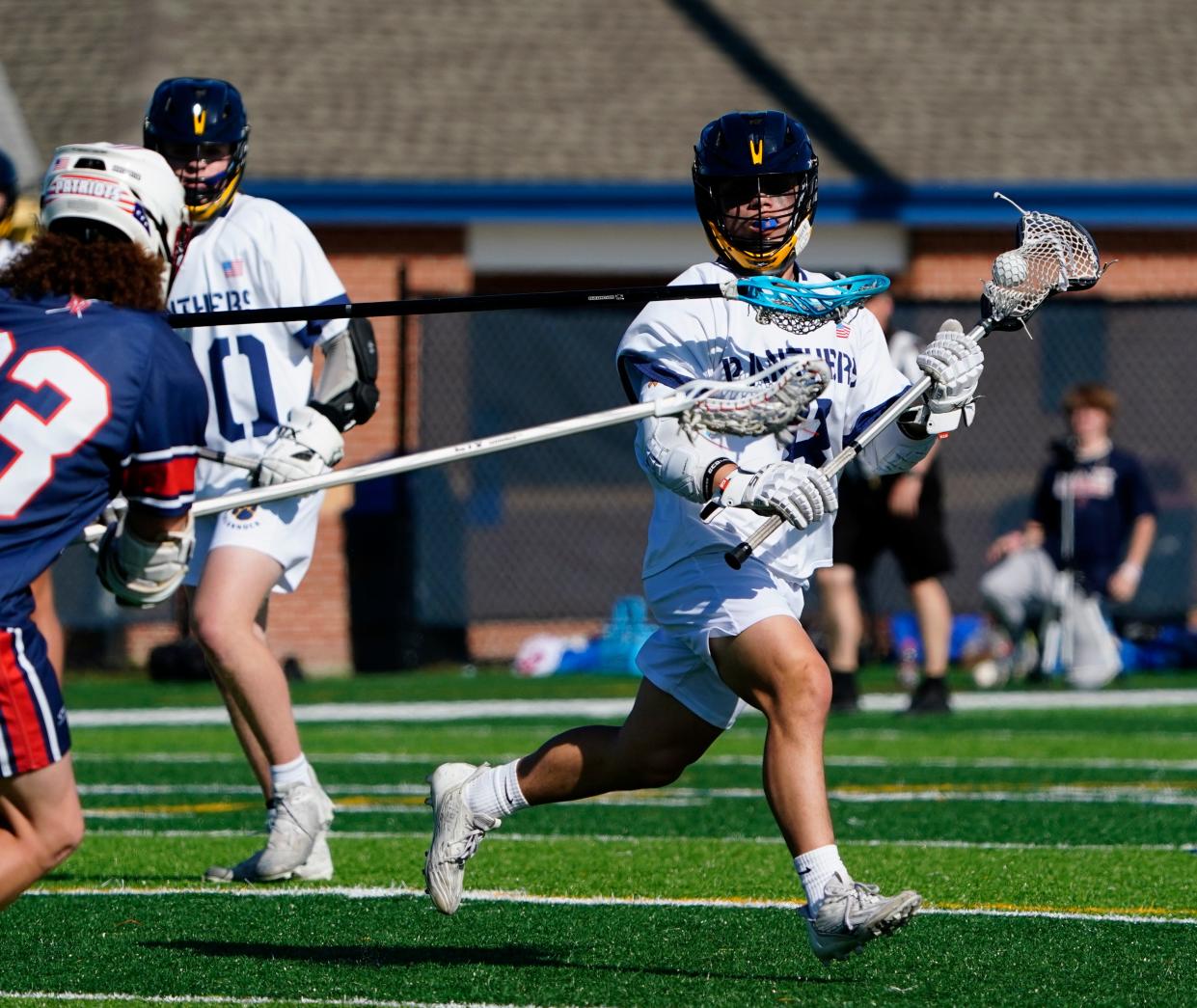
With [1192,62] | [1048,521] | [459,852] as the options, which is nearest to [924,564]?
[1048,521]

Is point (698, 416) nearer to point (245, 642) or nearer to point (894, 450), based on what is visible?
point (894, 450)

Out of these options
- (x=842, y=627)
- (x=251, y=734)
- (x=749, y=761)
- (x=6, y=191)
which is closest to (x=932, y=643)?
(x=842, y=627)

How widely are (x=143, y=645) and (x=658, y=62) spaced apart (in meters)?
6.55

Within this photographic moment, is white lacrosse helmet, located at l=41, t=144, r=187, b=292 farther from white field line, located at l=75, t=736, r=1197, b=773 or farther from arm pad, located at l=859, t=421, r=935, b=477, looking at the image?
white field line, located at l=75, t=736, r=1197, b=773

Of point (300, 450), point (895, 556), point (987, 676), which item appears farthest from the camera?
point (987, 676)

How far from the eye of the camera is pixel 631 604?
14.9 m

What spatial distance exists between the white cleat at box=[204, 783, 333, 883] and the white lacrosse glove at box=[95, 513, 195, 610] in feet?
6.26

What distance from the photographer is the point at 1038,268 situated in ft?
17.7

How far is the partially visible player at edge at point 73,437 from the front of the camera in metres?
4.07

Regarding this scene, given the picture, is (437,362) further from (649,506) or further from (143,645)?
(143,645)

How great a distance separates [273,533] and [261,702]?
492 millimetres

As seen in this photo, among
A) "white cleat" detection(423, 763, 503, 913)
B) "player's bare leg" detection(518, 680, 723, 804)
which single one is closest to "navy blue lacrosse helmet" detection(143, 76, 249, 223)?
"white cleat" detection(423, 763, 503, 913)

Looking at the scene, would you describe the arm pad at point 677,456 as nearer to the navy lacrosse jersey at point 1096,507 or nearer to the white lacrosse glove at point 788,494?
the white lacrosse glove at point 788,494

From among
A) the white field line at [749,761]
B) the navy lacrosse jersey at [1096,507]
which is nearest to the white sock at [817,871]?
the white field line at [749,761]
